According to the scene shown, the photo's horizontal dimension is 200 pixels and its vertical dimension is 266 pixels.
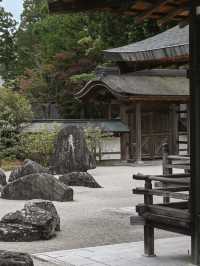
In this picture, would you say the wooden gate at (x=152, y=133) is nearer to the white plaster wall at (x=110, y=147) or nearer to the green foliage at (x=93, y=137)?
the white plaster wall at (x=110, y=147)

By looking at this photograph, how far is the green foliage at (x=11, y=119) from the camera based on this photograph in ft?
84.7

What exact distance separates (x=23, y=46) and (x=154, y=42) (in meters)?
42.6

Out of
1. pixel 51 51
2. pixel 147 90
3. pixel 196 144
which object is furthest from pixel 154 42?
pixel 51 51

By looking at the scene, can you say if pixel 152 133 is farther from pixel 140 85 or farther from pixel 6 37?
pixel 6 37

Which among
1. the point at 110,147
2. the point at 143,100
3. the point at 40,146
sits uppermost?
the point at 143,100

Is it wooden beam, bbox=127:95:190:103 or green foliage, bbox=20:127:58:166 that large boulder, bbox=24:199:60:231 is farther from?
wooden beam, bbox=127:95:190:103

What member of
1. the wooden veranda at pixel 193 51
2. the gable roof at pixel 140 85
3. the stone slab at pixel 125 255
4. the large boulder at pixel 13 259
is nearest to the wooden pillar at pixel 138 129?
the gable roof at pixel 140 85

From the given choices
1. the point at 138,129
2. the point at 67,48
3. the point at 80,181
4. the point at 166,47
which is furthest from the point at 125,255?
the point at 67,48

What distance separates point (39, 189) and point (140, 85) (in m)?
12.8

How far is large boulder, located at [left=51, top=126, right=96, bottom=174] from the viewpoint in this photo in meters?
20.7

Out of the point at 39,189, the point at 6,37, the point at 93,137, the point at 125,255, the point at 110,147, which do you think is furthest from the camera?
the point at 6,37

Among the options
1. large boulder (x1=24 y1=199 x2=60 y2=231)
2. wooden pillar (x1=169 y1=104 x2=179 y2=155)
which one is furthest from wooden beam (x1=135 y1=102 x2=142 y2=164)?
large boulder (x1=24 y1=199 x2=60 y2=231)

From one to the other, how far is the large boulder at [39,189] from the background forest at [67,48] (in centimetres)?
1991

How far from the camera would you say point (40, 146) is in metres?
24.5
